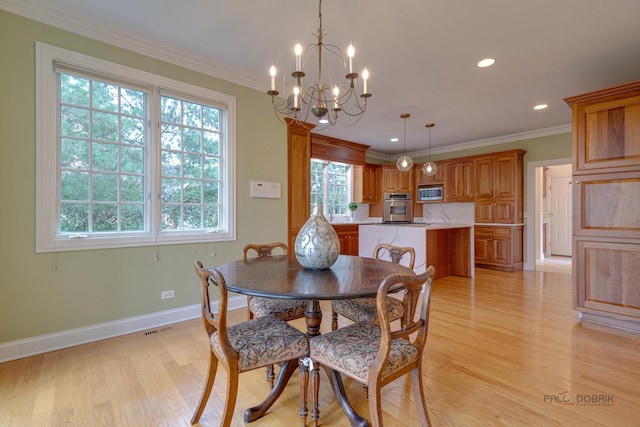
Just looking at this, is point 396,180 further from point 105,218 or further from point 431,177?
point 105,218

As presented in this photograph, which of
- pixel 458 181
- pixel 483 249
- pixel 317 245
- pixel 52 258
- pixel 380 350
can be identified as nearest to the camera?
pixel 380 350

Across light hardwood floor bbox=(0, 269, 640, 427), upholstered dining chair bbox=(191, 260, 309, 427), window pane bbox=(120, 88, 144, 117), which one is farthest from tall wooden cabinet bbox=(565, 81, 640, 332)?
window pane bbox=(120, 88, 144, 117)

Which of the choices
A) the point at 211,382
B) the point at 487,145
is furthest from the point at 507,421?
the point at 487,145

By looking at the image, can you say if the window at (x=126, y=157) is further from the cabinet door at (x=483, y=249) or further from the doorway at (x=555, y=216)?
the doorway at (x=555, y=216)

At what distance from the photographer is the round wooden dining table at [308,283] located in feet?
4.22

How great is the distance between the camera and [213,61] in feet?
9.77

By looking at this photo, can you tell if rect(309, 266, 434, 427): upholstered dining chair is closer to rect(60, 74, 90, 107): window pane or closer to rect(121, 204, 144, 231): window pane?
rect(121, 204, 144, 231): window pane

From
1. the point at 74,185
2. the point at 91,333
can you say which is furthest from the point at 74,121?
the point at 91,333

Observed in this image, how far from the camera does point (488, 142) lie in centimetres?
599

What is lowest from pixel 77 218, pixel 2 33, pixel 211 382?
pixel 211 382

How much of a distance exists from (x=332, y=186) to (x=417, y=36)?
13.7ft

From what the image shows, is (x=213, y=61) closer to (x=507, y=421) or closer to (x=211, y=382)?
(x=211, y=382)

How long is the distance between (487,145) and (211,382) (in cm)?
642

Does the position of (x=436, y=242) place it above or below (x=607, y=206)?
below
